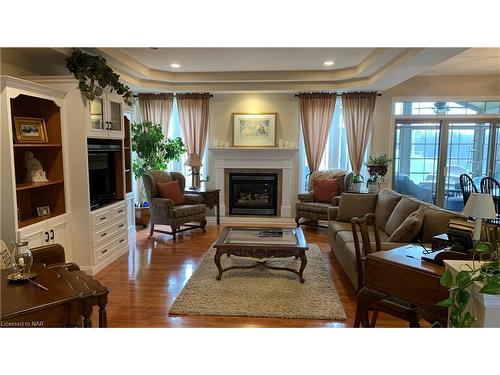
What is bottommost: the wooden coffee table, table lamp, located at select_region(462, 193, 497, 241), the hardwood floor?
the hardwood floor

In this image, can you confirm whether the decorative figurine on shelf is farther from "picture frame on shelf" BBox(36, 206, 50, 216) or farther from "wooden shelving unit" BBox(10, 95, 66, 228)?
"picture frame on shelf" BBox(36, 206, 50, 216)

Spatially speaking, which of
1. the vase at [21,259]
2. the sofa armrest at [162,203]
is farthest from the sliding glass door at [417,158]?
the vase at [21,259]

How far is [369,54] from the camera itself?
468 cm

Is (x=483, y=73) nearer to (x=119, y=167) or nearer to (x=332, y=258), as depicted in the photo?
(x=332, y=258)

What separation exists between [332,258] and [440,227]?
1.62m

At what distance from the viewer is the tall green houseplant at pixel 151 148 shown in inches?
235

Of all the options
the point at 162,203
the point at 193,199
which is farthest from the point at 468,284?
the point at 193,199

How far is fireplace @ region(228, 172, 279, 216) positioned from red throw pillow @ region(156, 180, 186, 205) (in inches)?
53.6

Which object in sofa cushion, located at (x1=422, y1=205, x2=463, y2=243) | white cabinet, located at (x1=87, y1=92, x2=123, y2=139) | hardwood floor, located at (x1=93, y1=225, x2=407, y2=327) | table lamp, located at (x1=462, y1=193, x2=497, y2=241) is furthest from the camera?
white cabinet, located at (x1=87, y1=92, x2=123, y2=139)

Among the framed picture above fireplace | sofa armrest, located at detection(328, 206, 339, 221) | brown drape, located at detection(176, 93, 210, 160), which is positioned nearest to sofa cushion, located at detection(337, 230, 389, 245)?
sofa armrest, located at detection(328, 206, 339, 221)

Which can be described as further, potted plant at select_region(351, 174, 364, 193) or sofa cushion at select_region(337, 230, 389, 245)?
potted plant at select_region(351, 174, 364, 193)

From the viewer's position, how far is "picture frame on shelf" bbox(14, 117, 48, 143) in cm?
329

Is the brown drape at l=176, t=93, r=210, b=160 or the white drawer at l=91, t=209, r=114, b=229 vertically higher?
the brown drape at l=176, t=93, r=210, b=160
